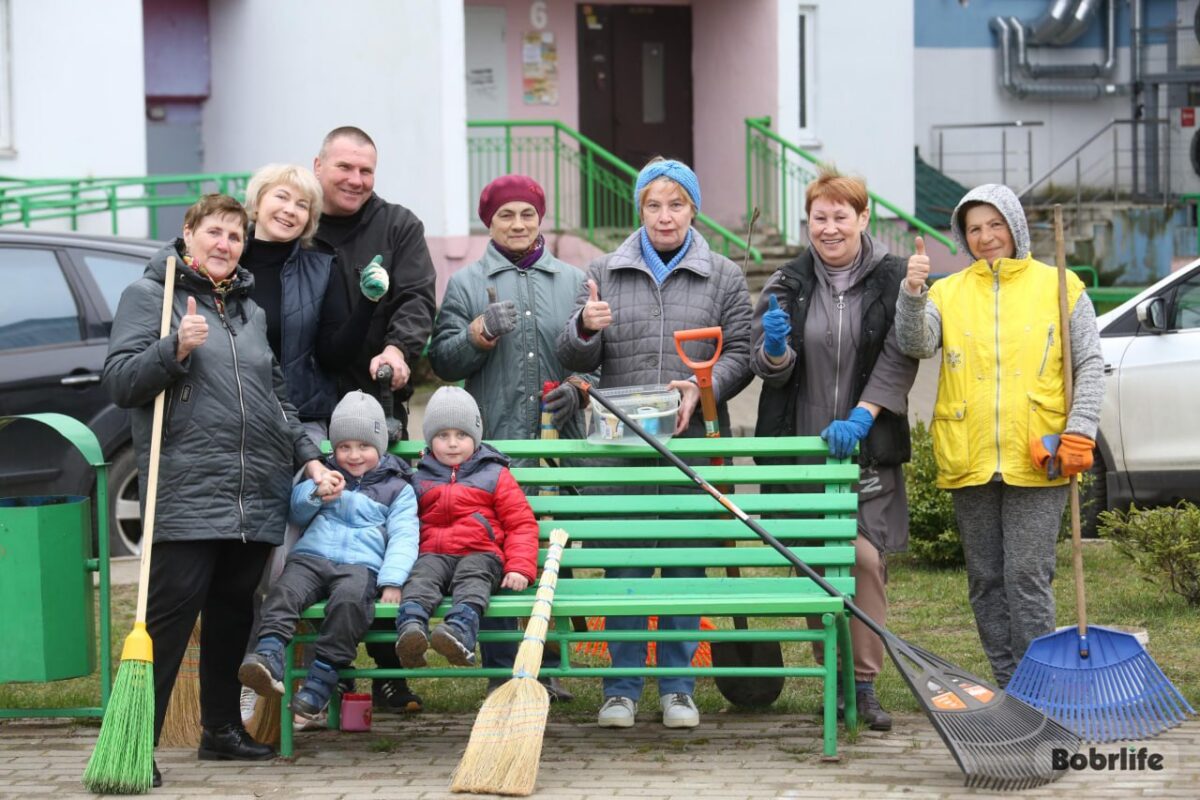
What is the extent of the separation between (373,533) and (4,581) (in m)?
1.20

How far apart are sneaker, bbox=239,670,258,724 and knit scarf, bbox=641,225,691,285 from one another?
1.94m

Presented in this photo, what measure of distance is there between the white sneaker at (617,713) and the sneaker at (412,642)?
0.86 metres

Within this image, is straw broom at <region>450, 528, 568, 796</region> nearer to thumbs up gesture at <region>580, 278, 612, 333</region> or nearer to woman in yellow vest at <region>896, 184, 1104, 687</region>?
thumbs up gesture at <region>580, 278, 612, 333</region>

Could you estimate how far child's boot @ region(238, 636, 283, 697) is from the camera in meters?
5.18

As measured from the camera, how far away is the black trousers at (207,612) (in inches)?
209

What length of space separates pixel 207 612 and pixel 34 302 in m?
3.44

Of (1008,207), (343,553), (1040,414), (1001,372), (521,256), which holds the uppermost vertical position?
(1008,207)

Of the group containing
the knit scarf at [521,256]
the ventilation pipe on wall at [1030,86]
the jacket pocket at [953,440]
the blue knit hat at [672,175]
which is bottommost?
the jacket pocket at [953,440]

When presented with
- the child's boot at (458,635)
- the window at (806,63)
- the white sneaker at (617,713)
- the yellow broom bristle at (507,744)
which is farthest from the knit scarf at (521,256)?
the window at (806,63)

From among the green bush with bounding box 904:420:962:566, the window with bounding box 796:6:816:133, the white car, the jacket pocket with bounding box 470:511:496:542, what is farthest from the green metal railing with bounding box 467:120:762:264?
the jacket pocket with bounding box 470:511:496:542

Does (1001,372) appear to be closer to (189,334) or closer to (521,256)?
(521,256)

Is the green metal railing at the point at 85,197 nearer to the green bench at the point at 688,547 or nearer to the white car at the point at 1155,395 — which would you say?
the white car at the point at 1155,395

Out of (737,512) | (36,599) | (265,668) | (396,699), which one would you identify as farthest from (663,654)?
(36,599)

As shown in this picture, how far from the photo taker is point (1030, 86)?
2291 centimetres
